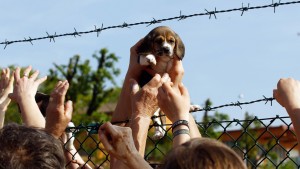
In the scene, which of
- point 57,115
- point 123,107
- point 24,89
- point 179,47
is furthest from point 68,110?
point 179,47

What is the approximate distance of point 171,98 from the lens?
13.1ft

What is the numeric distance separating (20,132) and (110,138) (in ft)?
1.60

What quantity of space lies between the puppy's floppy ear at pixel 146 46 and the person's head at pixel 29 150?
2.91 m

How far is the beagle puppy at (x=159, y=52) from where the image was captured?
6284 mm

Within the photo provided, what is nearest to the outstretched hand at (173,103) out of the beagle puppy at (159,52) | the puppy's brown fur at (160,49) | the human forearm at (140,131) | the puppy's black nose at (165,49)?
the human forearm at (140,131)

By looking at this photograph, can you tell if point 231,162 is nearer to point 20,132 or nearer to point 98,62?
point 20,132

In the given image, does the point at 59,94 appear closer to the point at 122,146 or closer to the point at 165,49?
the point at 122,146

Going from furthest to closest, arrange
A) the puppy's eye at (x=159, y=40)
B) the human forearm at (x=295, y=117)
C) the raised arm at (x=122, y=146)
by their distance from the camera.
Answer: the puppy's eye at (x=159, y=40), the human forearm at (x=295, y=117), the raised arm at (x=122, y=146)

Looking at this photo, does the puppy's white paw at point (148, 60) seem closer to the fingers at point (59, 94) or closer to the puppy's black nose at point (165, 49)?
the puppy's black nose at point (165, 49)

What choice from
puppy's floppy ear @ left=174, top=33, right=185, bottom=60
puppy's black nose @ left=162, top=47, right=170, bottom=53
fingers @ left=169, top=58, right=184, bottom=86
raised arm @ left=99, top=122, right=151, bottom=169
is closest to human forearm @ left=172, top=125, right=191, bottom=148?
raised arm @ left=99, top=122, right=151, bottom=169

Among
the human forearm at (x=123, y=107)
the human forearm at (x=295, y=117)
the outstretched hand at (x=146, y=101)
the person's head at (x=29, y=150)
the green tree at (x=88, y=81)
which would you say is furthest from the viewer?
the green tree at (x=88, y=81)

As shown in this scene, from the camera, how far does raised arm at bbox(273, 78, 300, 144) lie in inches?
149

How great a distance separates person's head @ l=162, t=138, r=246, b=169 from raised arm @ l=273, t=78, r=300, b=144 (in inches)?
37.7

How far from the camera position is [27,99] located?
4781 millimetres
